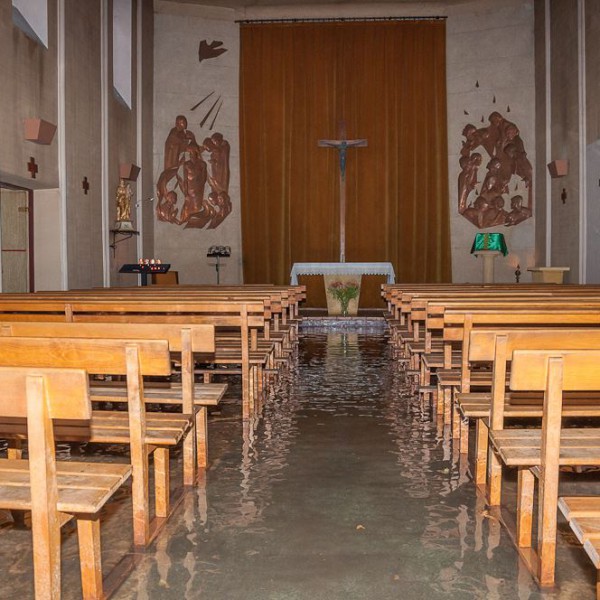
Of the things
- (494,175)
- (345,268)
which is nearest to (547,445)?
(345,268)

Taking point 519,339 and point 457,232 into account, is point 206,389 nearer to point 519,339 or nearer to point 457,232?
point 519,339

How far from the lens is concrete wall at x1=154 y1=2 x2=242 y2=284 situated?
514 inches

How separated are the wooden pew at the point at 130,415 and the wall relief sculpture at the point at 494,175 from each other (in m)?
11.1

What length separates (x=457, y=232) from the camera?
42.7 ft

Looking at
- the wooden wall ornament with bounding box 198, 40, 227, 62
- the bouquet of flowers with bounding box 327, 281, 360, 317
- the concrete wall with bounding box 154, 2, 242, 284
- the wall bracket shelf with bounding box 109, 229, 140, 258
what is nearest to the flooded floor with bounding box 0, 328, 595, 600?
the bouquet of flowers with bounding box 327, 281, 360, 317

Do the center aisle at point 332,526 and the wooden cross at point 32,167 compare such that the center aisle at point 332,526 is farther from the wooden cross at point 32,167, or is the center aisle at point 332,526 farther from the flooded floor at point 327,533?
the wooden cross at point 32,167

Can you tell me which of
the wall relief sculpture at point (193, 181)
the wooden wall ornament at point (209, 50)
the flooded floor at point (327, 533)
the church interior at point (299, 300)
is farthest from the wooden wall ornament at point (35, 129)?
the wooden wall ornament at point (209, 50)

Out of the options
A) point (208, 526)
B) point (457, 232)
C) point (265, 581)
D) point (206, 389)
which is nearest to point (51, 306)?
point (206, 389)

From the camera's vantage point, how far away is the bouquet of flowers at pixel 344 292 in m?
10.6

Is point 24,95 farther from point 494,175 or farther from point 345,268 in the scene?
point 494,175

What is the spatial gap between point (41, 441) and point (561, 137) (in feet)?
36.2

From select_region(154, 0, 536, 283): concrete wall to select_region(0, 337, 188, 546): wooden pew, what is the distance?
35.3ft

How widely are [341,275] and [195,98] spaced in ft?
15.6

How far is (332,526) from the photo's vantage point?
7.84 feet
